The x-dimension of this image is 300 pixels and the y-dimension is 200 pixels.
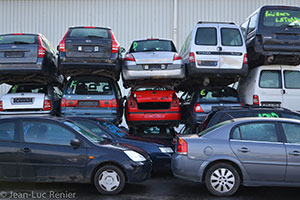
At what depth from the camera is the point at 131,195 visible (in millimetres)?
6062

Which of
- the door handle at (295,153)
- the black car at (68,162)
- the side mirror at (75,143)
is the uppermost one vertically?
the side mirror at (75,143)

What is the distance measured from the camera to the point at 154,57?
961 centimetres

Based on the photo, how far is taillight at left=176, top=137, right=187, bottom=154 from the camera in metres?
6.07

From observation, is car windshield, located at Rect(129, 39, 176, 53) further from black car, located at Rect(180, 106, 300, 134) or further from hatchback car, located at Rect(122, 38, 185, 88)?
black car, located at Rect(180, 106, 300, 134)

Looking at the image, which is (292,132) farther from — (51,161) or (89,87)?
(89,87)

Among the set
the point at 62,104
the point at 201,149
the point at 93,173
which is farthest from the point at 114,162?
the point at 62,104

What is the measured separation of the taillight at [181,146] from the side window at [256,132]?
812 millimetres

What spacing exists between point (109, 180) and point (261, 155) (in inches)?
99.7

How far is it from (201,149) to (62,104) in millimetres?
4720

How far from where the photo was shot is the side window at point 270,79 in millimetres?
10008

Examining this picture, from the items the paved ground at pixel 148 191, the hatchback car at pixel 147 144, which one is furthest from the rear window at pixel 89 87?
the paved ground at pixel 148 191

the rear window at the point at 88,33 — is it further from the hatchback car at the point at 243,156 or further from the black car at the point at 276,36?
the hatchback car at the point at 243,156

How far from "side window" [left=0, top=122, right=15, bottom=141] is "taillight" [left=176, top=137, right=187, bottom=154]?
2852 mm

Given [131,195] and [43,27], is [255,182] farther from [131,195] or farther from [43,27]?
[43,27]
